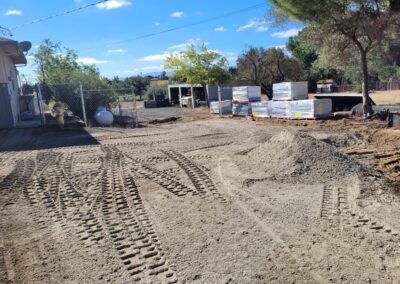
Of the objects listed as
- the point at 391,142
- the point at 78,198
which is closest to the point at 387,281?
the point at 78,198

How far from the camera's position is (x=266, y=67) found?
98.8 ft

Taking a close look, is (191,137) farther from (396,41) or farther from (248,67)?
(248,67)

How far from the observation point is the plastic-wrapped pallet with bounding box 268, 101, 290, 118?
1695cm

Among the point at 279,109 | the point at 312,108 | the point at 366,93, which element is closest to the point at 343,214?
the point at 312,108

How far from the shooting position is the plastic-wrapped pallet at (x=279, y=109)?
55.6 feet

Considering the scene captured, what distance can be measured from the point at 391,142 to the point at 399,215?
596 cm

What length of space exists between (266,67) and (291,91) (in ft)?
46.7

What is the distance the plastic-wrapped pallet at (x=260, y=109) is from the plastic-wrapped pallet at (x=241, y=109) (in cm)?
57

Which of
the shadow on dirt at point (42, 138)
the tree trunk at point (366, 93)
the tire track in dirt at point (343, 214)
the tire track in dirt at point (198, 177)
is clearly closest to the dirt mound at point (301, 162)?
the tire track in dirt at point (343, 214)

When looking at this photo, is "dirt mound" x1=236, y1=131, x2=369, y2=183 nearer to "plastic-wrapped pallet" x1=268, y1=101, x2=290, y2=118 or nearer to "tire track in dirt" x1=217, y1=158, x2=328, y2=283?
"tire track in dirt" x1=217, y1=158, x2=328, y2=283

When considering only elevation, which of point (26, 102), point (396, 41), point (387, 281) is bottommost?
point (387, 281)

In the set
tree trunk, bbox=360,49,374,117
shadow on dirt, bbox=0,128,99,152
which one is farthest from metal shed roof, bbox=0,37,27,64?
tree trunk, bbox=360,49,374,117

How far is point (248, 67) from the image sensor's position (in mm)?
30281

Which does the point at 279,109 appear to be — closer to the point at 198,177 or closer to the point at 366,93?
the point at 366,93
